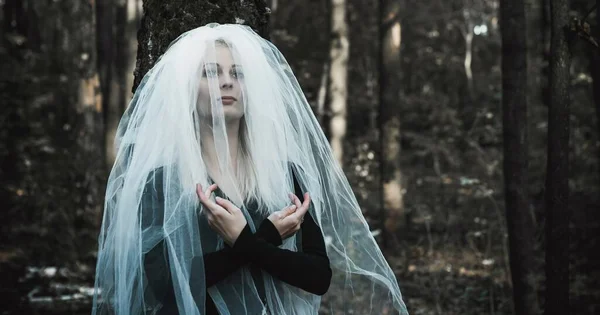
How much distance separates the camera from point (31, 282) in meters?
8.98

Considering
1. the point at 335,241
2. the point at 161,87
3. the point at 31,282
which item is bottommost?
the point at 31,282

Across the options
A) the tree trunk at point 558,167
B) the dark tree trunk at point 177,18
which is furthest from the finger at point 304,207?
the tree trunk at point 558,167

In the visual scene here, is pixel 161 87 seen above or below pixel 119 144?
above

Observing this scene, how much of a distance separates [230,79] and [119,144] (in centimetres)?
62

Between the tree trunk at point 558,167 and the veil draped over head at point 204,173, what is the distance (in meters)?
2.31

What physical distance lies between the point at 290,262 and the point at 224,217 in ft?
1.06

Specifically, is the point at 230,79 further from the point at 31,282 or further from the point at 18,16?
the point at 18,16

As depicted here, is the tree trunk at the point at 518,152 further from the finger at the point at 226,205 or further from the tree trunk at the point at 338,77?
the tree trunk at the point at 338,77

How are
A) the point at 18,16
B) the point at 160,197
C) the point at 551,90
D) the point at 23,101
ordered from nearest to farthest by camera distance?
the point at 160,197 → the point at 551,90 → the point at 23,101 → the point at 18,16

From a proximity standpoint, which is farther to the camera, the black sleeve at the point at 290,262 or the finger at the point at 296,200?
the finger at the point at 296,200

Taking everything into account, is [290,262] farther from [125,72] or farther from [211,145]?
[125,72]

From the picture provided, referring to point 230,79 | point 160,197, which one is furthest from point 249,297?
point 230,79

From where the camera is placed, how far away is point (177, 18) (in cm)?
342

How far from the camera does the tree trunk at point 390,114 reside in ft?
39.7
